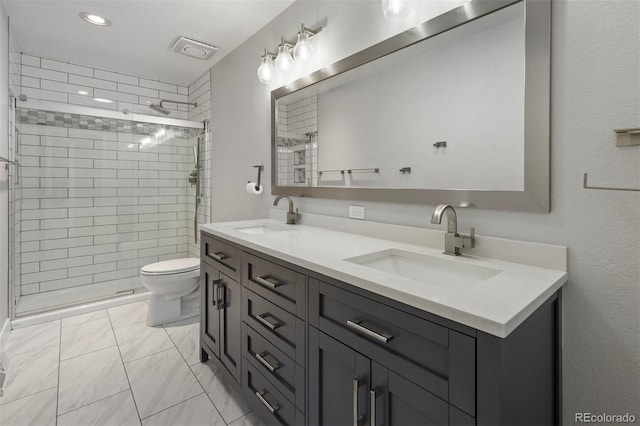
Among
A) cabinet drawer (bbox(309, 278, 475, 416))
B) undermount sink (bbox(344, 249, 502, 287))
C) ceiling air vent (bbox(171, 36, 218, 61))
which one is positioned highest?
ceiling air vent (bbox(171, 36, 218, 61))

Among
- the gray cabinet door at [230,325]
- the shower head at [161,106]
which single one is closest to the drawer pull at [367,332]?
the gray cabinet door at [230,325]

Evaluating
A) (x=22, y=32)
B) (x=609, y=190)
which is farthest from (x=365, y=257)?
(x=22, y=32)

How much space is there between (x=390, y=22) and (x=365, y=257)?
113cm

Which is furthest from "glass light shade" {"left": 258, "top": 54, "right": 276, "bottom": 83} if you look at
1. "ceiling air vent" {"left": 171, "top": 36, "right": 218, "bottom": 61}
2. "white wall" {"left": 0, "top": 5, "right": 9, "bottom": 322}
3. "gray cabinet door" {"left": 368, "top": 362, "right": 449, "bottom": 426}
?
"gray cabinet door" {"left": 368, "top": 362, "right": 449, "bottom": 426}

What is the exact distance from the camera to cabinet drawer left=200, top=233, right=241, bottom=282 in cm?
161

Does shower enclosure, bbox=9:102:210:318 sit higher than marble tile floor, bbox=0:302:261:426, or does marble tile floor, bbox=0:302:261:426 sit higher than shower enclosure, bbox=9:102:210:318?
shower enclosure, bbox=9:102:210:318

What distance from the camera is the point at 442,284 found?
115 cm

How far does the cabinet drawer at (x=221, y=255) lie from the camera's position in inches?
63.2

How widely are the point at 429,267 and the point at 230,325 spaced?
1079mm

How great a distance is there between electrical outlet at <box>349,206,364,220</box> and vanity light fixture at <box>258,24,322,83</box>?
0.95 m

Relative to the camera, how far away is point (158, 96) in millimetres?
3631

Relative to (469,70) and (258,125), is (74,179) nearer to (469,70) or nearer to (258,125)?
(258,125)

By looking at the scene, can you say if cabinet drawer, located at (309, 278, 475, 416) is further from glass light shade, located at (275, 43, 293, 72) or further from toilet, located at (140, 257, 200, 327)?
toilet, located at (140, 257, 200, 327)

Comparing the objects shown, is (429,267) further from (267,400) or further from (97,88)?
(97,88)
